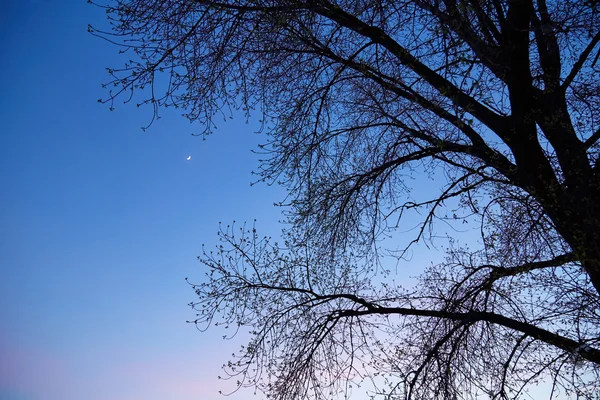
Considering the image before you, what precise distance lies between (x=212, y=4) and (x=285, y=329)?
4.49 m

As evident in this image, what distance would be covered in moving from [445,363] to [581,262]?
84.3 inches

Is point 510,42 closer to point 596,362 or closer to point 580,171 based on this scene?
point 580,171

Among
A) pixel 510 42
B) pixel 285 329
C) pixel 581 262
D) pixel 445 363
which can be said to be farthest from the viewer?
pixel 285 329

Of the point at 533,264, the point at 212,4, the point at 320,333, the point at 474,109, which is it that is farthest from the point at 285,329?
the point at 212,4

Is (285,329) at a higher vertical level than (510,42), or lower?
lower

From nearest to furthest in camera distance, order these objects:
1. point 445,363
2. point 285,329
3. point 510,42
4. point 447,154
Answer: point 510,42 → point 445,363 → point 285,329 → point 447,154

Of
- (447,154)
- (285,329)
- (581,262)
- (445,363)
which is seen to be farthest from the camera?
(447,154)

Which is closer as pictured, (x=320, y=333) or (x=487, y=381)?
(x=487, y=381)

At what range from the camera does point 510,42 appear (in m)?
5.80

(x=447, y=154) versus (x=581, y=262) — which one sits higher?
(x=447, y=154)

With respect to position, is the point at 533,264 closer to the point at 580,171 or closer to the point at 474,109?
the point at 580,171

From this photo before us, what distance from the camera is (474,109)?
6109 mm

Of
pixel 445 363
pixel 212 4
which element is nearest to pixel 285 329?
pixel 445 363

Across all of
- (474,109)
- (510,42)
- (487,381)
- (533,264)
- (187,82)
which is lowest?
(487,381)
